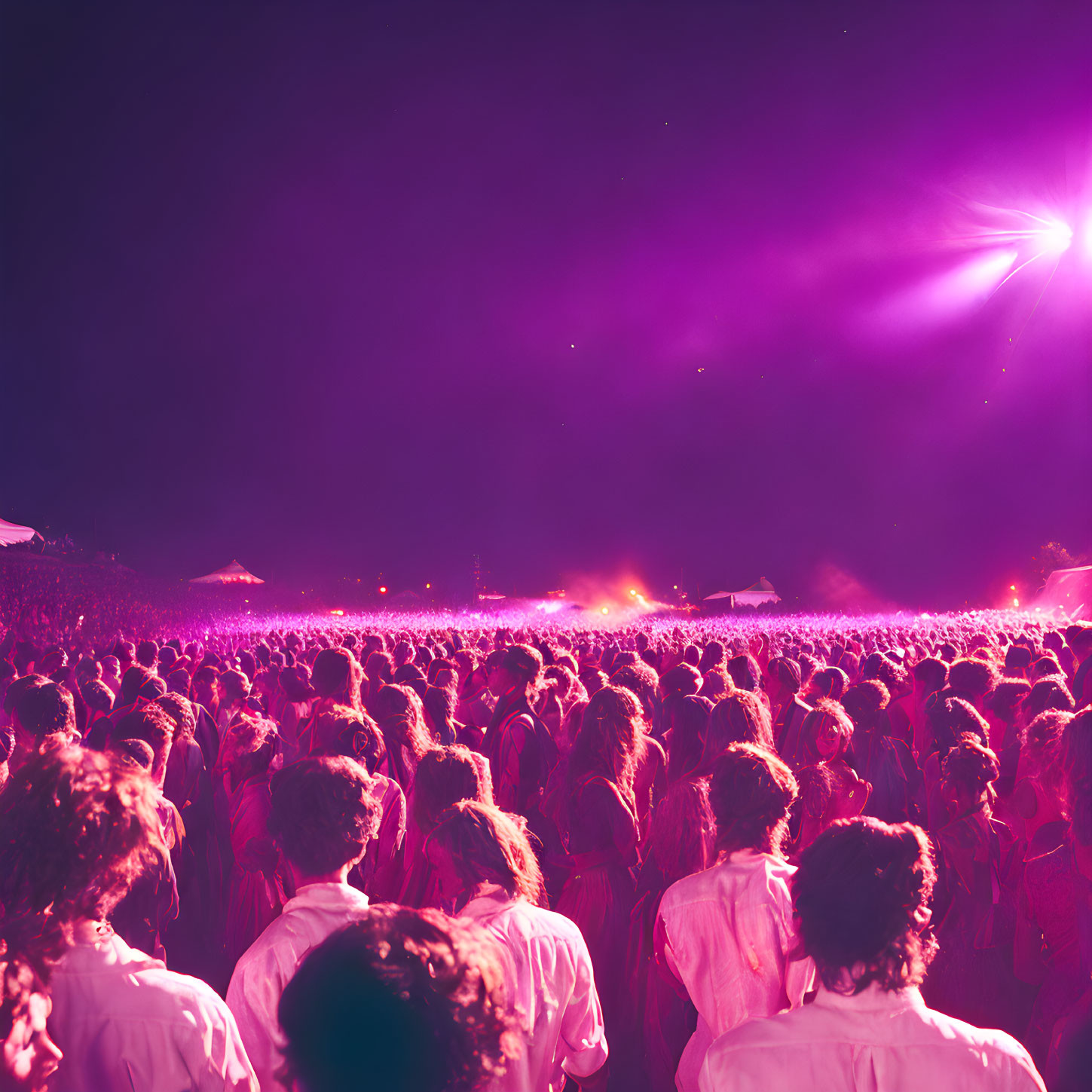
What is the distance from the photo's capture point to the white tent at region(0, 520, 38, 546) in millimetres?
27312

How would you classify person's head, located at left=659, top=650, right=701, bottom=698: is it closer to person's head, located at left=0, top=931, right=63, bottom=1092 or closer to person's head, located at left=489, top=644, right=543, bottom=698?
person's head, located at left=489, top=644, right=543, bottom=698

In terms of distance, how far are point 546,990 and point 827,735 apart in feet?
10.7

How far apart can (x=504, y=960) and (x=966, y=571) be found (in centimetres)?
5587

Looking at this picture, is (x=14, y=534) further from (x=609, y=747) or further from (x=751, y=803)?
(x=751, y=803)

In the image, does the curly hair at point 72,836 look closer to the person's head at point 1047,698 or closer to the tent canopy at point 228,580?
the person's head at point 1047,698

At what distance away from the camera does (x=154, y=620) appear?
1041 inches

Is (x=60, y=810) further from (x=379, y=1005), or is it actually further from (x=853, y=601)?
(x=853, y=601)

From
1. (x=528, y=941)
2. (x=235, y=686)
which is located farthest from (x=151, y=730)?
(x=235, y=686)

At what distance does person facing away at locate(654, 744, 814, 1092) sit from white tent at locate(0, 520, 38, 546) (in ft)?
95.6

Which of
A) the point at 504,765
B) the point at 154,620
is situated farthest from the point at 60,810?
the point at 154,620

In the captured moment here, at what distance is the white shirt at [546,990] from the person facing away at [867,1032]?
2.20 ft

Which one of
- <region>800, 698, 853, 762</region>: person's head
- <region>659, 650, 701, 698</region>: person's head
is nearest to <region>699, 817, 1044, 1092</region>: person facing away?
<region>800, 698, 853, 762</region>: person's head

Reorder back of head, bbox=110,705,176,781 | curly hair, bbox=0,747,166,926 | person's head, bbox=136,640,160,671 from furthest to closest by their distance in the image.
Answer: person's head, bbox=136,640,160,671 < back of head, bbox=110,705,176,781 < curly hair, bbox=0,747,166,926

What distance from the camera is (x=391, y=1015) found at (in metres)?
1.29
